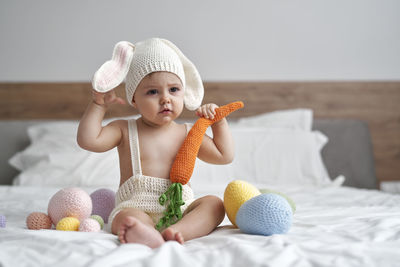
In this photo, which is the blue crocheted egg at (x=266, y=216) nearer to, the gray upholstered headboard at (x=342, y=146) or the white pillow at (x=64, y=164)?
the white pillow at (x=64, y=164)

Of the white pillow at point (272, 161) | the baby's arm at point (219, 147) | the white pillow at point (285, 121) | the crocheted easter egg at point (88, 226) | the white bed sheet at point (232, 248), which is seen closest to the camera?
the white bed sheet at point (232, 248)

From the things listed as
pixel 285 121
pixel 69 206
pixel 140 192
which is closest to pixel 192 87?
pixel 140 192

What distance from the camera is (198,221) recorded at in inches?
35.3

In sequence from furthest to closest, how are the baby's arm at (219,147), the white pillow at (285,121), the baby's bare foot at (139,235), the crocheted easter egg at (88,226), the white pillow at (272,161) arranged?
1. the white pillow at (285,121)
2. the white pillow at (272,161)
3. the baby's arm at (219,147)
4. the crocheted easter egg at (88,226)
5. the baby's bare foot at (139,235)

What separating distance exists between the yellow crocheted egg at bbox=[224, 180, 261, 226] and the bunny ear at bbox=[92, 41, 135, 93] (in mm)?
382

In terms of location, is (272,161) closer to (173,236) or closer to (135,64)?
(135,64)

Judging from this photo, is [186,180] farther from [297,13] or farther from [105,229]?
[297,13]

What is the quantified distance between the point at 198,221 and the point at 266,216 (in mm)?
158

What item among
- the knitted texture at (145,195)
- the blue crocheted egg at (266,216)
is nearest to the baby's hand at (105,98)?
the knitted texture at (145,195)

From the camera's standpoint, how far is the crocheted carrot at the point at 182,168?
964mm

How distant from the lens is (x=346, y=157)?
2.39m

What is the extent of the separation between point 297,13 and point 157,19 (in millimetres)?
868

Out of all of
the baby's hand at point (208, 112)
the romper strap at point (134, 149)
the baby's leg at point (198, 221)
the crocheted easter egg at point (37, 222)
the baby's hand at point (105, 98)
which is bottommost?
the crocheted easter egg at point (37, 222)

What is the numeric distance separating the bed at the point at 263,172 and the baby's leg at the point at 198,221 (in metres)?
0.03
